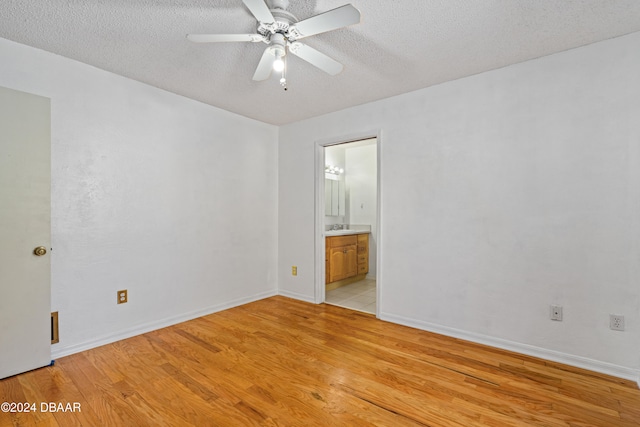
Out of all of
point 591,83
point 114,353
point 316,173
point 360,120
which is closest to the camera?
point 591,83

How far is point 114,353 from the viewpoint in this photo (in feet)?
8.05

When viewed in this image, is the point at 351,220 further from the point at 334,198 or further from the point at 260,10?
the point at 260,10

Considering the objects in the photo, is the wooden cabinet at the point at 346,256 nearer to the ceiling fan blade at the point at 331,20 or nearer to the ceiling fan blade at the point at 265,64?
the ceiling fan blade at the point at 265,64

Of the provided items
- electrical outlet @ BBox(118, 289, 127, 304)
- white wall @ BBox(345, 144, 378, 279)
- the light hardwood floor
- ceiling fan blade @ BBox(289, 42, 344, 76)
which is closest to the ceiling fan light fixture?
ceiling fan blade @ BBox(289, 42, 344, 76)

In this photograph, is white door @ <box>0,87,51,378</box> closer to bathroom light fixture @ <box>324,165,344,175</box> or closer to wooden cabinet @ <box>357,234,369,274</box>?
bathroom light fixture @ <box>324,165,344,175</box>

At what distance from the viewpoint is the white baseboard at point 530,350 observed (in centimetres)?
213

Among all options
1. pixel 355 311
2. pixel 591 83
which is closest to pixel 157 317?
pixel 355 311

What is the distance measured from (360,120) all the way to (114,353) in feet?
10.6

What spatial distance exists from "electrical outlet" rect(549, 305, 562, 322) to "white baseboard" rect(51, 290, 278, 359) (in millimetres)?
3107

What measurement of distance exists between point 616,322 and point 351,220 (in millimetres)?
3980

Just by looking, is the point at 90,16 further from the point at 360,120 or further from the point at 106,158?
the point at 360,120

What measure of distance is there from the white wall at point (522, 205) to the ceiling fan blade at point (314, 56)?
133 cm

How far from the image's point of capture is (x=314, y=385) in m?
2.01

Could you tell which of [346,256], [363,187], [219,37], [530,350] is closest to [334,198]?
[363,187]
